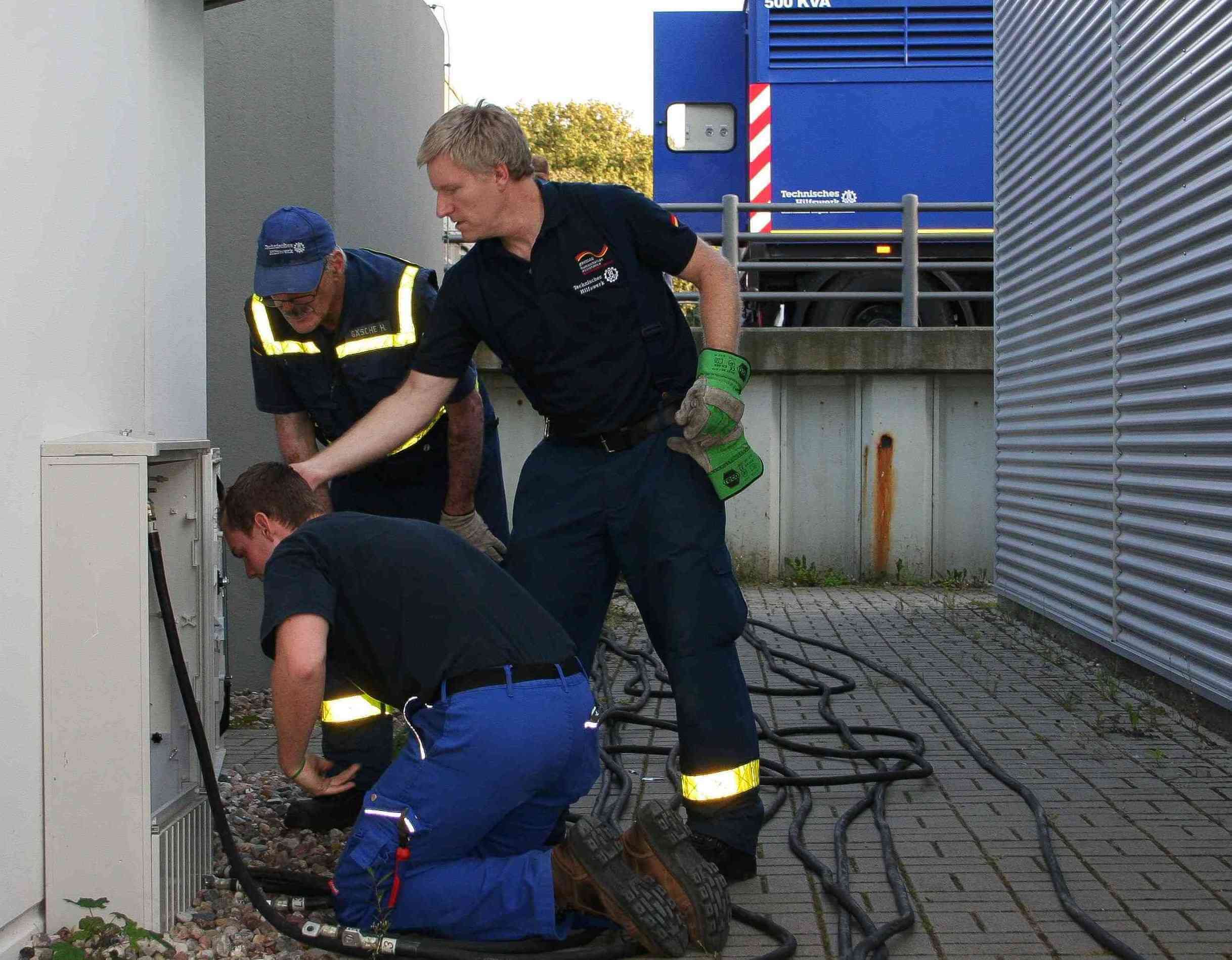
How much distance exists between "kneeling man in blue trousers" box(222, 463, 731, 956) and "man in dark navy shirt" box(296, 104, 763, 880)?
51 cm

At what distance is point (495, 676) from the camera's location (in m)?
3.34

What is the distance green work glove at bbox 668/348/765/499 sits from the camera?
381 centimetres

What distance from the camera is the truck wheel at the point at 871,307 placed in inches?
484

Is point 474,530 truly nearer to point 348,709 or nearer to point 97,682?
point 348,709

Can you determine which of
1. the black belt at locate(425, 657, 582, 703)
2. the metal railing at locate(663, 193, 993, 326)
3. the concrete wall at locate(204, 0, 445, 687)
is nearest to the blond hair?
the black belt at locate(425, 657, 582, 703)

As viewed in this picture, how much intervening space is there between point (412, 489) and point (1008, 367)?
569 centimetres

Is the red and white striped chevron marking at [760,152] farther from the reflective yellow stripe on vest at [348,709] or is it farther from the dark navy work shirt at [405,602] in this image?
the dark navy work shirt at [405,602]

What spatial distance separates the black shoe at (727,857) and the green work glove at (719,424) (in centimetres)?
92

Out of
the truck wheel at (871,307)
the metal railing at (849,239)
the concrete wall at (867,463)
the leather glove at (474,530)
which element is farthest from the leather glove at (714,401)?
the truck wheel at (871,307)

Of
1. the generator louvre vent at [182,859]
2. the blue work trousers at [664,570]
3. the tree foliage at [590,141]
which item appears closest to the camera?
the generator louvre vent at [182,859]

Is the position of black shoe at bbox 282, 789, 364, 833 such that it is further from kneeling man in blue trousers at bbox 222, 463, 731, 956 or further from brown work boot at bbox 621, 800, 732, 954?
brown work boot at bbox 621, 800, 732, 954

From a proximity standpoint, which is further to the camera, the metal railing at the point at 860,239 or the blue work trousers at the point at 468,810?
the metal railing at the point at 860,239

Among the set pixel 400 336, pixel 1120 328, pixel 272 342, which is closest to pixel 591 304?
pixel 400 336

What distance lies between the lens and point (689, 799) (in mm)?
3934
